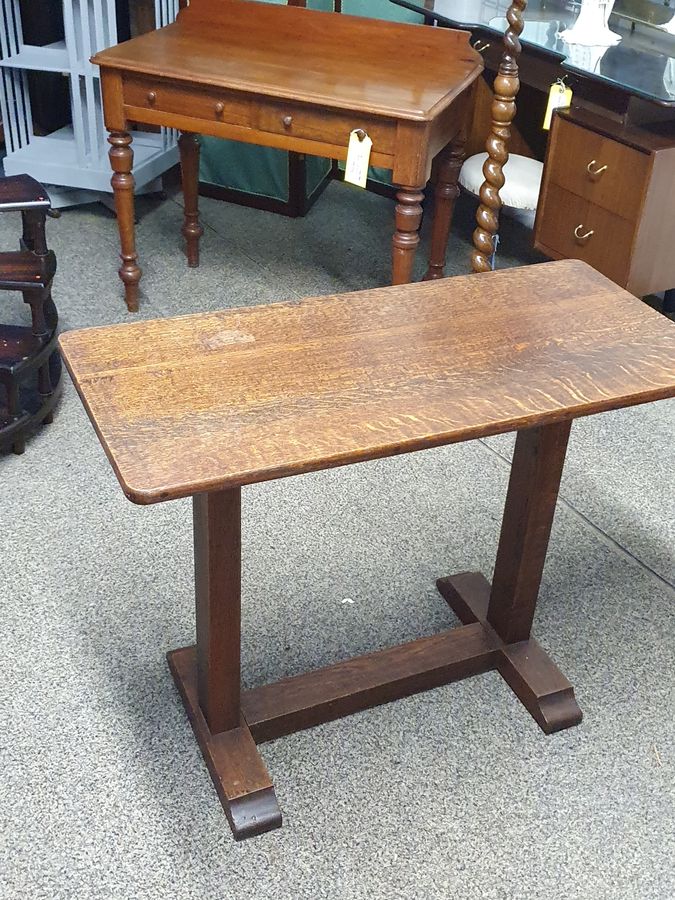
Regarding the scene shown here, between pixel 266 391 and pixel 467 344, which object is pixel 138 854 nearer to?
pixel 266 391

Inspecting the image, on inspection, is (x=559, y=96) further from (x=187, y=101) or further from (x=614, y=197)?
(x=187, y=101)

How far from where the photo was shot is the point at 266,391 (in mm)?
1346

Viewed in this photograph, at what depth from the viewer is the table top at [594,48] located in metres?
2.59

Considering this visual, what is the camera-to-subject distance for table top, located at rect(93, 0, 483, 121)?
2439 mm

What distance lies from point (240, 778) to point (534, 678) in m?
0.56

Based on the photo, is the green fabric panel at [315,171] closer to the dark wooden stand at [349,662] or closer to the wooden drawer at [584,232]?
the wooden drawer at [584,232]

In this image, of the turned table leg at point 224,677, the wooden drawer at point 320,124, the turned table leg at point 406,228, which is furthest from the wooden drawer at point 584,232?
the turned table leg at point 224,677

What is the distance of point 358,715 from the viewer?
5.70 feet

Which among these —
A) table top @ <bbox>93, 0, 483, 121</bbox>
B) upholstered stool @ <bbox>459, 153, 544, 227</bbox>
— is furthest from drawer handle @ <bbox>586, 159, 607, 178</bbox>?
table top @ <bbox>93, 0, 483, 121</bbox>

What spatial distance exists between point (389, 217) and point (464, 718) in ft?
7.74

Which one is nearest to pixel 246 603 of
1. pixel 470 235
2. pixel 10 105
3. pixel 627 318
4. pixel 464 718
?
pixel 464 718

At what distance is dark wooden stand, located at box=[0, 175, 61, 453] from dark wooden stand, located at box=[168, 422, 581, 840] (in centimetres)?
80

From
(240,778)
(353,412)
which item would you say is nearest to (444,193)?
(353,412)

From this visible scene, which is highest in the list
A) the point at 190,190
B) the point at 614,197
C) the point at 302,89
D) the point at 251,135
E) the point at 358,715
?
the point at 302,89
